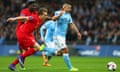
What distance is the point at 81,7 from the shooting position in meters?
40.8

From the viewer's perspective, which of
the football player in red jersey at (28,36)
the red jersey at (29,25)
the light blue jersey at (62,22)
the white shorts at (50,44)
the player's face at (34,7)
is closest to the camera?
the football player in red jersey at (28,36)

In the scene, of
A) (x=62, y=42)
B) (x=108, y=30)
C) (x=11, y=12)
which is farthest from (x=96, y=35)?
(x=62, y=42)

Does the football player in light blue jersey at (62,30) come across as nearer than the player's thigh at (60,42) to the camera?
Yes

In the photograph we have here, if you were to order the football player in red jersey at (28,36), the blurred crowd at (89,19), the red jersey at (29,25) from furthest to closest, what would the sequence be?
1. the blurred crowd at (89,19)
2. the red jersey at (29,25)
3. the football player in red jersey at (28,36)

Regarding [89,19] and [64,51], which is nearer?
[64,51]

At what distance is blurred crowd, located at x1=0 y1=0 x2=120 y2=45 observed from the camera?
3684 centimetres

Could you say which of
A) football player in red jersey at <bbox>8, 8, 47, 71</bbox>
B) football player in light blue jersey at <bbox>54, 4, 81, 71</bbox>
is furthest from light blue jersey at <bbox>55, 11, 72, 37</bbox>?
football player in red jersey at <bbox>8, 8, 47, 71</bbox>

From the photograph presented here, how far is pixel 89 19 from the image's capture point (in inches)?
1538

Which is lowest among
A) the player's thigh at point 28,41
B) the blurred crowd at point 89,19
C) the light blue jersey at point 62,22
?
the blurred crowd at point 89,19

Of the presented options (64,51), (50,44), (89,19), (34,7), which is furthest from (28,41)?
(89,19)

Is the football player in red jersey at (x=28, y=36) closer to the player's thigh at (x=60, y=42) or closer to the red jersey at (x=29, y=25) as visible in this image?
the red jersey at (x=29, y=25)

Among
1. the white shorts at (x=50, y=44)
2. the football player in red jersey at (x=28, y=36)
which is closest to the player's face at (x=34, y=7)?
the football player in red jersey at (x=28, y=36)

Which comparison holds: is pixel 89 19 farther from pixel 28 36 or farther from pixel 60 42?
pixel 28 36

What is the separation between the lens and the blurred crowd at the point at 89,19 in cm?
3684
